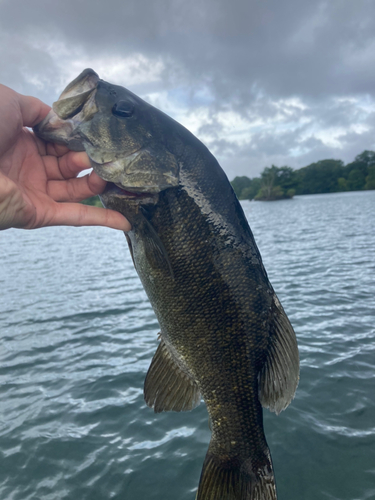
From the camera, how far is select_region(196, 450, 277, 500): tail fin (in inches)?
92.4

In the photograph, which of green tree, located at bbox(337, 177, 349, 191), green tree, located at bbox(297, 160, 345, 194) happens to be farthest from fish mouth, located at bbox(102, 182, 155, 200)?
green tree, located at bbox(297, 160, 345, 194)

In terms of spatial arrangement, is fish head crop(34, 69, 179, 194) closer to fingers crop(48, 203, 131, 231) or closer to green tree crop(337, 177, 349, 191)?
fingers crop(48, 203, 131, 231)

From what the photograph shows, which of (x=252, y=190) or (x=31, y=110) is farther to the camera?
(x=252, y=190)

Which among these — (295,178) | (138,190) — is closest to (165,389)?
(138,190)

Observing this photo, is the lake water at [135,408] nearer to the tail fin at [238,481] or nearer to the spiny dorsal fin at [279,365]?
the tail fin at [238,481]

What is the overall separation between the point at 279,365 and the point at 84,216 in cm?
165

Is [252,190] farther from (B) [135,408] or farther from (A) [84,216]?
(A) [84,216]

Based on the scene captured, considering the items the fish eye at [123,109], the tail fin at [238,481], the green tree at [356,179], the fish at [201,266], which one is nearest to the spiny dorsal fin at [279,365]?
the fish at [201,266]

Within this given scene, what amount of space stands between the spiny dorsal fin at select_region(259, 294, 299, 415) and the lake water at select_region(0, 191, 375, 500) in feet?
7.28

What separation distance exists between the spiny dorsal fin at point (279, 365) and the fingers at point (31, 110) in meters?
2.07

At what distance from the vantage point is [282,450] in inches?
178

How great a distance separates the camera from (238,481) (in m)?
2.39

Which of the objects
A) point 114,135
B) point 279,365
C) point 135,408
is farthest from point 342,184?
point 114,135

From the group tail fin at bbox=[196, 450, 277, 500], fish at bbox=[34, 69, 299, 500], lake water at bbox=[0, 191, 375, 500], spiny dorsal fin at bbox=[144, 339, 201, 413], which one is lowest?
lake water at bbox=[0, 191, 375, 500]
